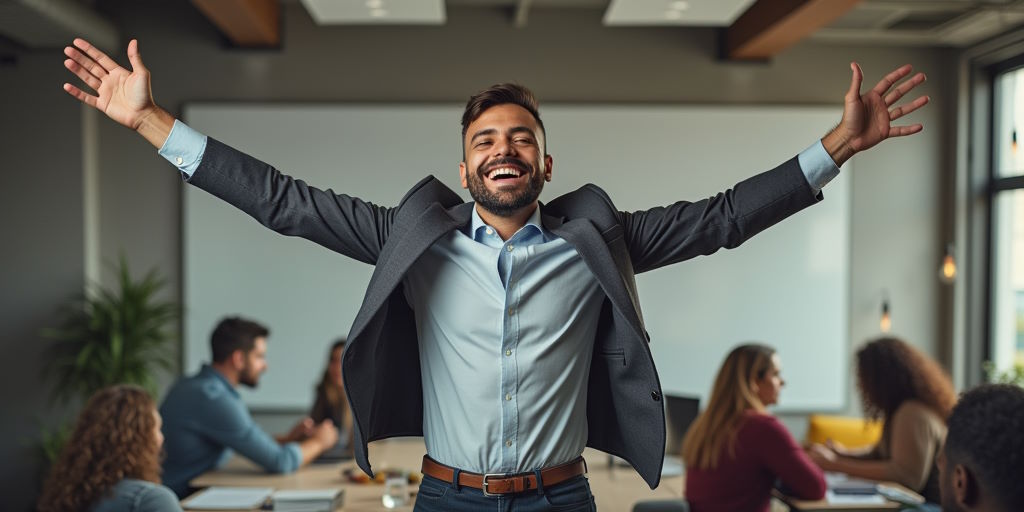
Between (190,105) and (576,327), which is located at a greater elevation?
(190,105)

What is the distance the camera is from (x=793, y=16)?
195 inches

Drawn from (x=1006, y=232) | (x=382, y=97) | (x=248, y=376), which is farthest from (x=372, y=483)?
(x=1006, y=232)

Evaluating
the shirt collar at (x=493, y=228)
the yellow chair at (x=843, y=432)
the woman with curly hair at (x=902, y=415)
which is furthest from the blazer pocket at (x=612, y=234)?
the yellow chair at (x=843, y=432)

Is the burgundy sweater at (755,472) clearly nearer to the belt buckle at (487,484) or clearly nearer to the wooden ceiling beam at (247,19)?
the belt buckle at (487,484)

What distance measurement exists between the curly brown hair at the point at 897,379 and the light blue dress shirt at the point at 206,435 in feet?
8.38

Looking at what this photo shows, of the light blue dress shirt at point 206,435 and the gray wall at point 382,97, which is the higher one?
the gray wall at point 382,97

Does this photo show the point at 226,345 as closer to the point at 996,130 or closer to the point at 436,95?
the point at 436,95

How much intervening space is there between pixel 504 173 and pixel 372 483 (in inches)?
92.4

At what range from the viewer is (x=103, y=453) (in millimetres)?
2834

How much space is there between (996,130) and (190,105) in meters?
5.17

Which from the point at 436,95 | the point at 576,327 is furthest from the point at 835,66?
the point at 576,327

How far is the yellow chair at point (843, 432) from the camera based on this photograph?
5465 mm

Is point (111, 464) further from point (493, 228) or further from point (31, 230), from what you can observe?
point (31, 230)

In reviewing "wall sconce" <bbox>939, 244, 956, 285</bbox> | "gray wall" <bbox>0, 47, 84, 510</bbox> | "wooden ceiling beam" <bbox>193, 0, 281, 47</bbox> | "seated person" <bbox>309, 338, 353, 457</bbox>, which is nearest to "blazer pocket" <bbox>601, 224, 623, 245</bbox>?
"seated person" <bbox>309, 338, 353, 457</bbox>
